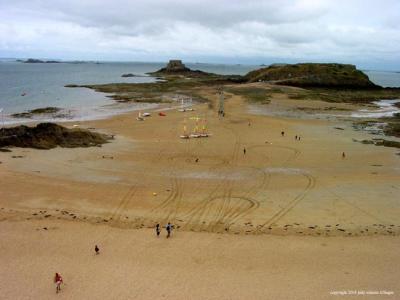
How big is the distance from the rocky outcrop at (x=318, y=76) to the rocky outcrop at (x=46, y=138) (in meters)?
65.7

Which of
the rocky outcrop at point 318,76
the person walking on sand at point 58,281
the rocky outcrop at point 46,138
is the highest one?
the rocky outcrop at point 318,76

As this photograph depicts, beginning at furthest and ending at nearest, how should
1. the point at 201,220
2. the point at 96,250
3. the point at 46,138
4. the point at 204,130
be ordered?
the point at 204,130 → the point at 46,138 → the point at 201,220 → the point at 96,250

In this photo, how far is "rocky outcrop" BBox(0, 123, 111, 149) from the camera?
3478 cm

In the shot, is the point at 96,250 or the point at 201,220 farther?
the point at 201,220

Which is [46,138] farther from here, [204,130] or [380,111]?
[380,111]

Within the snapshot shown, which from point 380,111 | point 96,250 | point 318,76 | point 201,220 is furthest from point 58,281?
point 318,76

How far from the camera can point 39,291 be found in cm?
1467

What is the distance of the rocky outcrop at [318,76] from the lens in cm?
9231

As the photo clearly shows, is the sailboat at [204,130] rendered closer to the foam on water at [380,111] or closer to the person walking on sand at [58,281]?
the foam on water at [380,111]

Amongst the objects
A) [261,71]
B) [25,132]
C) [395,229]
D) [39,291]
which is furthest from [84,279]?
[261,71]

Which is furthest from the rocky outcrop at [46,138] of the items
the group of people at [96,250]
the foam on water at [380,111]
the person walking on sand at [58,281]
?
the foam on water at [380,111]

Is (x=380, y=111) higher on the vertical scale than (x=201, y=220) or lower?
higher

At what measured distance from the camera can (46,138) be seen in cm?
3575

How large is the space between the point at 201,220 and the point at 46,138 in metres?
20.7
